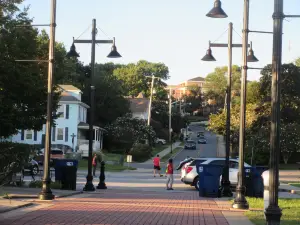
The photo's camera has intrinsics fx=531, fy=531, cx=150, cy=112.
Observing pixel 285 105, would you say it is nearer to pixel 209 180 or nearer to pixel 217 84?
pixel 209 180

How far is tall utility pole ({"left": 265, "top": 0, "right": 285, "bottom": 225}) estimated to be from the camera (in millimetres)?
9648

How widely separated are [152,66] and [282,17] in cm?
12248

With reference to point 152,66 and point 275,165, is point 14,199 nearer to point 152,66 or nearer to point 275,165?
point 275,165

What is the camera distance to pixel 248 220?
13.4m

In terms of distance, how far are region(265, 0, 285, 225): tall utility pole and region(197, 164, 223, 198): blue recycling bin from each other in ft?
40.3

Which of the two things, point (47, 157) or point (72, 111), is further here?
point (72, 111)

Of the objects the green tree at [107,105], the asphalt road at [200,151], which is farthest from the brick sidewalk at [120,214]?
the green tree at [107,105]

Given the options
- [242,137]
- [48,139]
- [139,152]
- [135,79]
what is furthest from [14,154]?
[135,79]

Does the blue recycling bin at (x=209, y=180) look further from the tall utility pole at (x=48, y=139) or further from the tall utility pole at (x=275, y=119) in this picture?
the tall utility pole at (x=275, y=119)

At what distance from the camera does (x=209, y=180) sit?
22.1 meters

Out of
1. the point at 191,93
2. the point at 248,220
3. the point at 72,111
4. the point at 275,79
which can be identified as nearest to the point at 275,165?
the point at 275,79

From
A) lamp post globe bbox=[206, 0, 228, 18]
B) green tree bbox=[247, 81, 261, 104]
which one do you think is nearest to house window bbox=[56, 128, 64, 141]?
green tree bbox=[247, 81, 261, 104]

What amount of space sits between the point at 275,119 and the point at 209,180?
12.6 meters

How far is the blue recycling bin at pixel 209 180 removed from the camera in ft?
72.2
